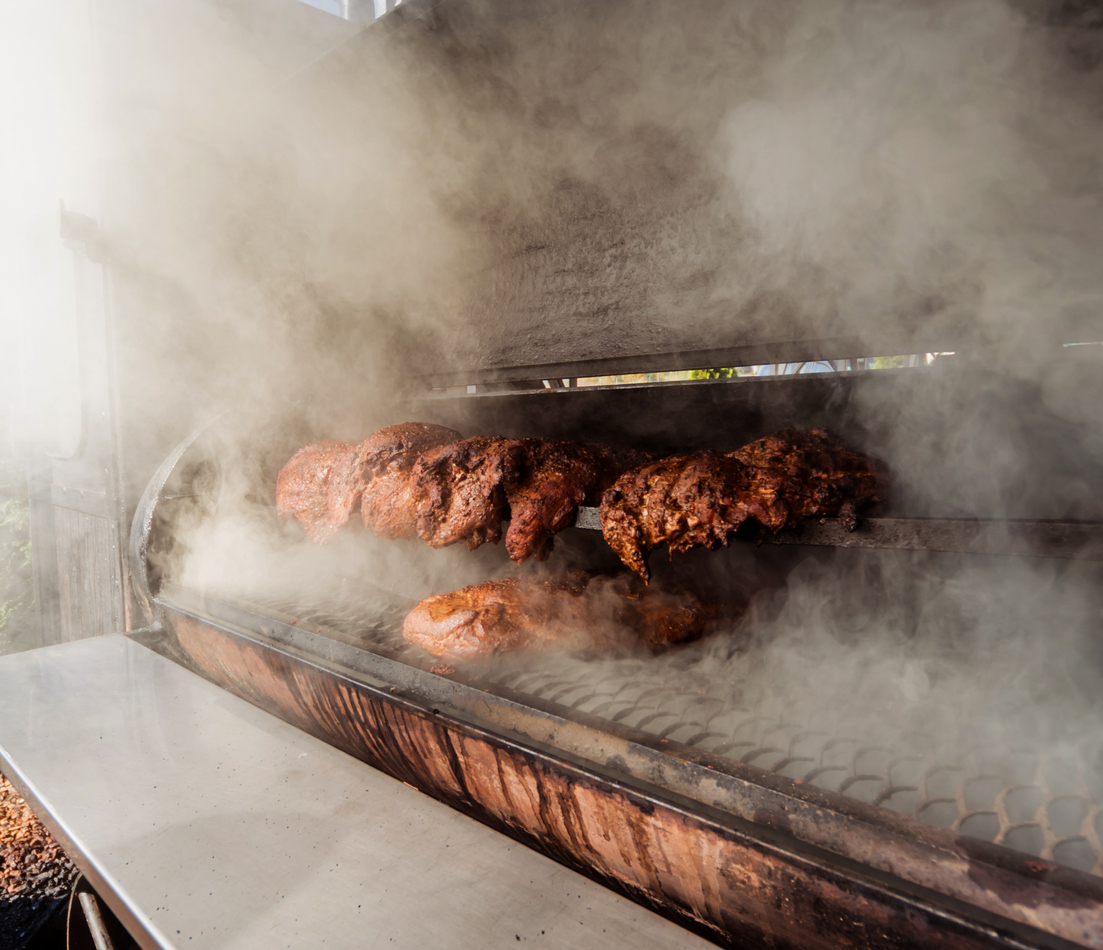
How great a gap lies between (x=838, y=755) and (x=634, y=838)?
43 centimetres

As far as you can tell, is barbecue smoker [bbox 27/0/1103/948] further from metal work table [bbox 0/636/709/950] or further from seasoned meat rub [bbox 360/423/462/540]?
seasoned meat rub [bbox 360/423/462/540]

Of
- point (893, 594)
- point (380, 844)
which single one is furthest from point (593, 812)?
point (893, 594)

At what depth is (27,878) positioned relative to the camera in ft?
8.99

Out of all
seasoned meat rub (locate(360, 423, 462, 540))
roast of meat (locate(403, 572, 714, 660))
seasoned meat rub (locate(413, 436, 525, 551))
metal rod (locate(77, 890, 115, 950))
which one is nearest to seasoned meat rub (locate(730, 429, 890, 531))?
roast of meat (locate(403, 572, 714, 660))

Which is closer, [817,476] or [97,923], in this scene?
[817,476]

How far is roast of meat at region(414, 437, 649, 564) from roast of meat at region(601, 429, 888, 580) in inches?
8.9

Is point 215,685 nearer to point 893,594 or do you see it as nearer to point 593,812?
point 593,812

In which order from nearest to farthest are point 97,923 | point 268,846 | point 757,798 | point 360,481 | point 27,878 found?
point 757,798, point 268,846, point 97,923, point 360,481, point 27,878

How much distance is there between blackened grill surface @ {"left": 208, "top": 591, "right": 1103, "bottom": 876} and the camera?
0.90 meters

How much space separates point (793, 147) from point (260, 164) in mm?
2432

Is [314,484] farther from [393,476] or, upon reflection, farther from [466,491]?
[466,491]

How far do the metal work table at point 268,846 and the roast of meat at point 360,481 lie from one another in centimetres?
70

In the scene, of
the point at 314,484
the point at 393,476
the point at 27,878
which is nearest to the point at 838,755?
the point at 393,476

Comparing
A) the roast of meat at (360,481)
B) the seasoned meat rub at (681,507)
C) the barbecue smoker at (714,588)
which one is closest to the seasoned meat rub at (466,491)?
the roast of meat at (360,481)
